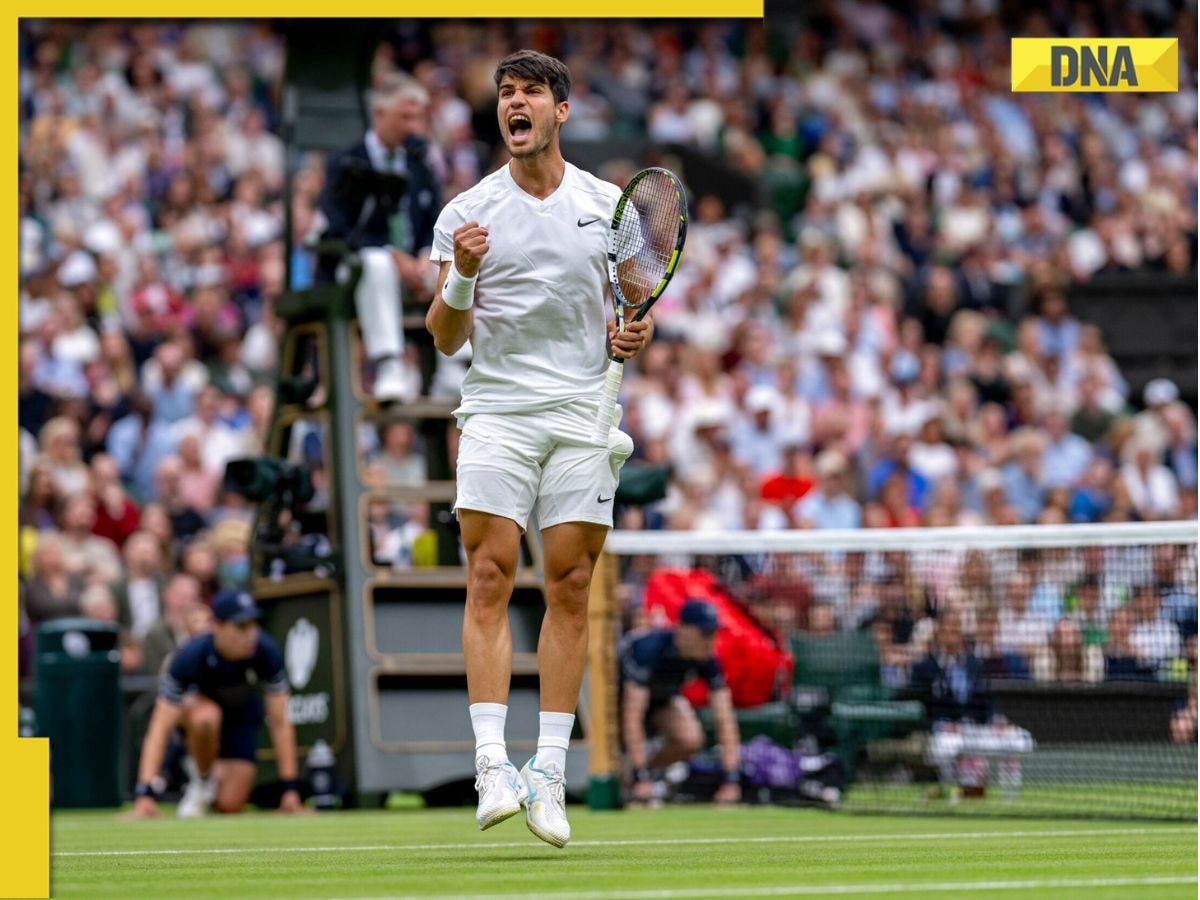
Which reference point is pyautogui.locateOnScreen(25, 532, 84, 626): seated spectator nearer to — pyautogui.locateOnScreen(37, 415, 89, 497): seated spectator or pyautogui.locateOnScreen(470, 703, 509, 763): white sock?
pyautogui.locateOnScreen(37, 415, 89, 497): seated spectator

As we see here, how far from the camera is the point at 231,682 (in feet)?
41.7

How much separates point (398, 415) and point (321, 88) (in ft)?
6.59

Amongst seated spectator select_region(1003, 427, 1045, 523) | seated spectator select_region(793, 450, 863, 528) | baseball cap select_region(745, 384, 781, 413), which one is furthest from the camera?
seated spectator select_region(1003, 427, 1045, 523)

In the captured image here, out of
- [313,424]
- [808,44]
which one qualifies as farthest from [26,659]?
[808,44]

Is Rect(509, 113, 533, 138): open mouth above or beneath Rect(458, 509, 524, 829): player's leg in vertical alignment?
above

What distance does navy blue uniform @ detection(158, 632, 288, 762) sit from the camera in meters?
12.5

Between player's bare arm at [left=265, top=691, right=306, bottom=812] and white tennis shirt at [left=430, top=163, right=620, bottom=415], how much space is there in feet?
16.8

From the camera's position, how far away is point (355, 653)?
12406 mm

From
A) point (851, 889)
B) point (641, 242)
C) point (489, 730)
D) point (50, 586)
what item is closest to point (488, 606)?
point (489, 730)

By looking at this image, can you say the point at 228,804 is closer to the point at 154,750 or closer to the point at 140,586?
the point at 154,750

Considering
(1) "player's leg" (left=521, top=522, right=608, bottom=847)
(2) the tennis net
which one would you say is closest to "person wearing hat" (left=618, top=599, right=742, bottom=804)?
(2) the tennis net

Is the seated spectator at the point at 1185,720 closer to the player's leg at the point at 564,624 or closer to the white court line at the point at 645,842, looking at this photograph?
the white court line at the point at 645,842

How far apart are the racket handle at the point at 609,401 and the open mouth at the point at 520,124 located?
2.54ft

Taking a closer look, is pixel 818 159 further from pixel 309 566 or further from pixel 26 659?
pixel 309 566
